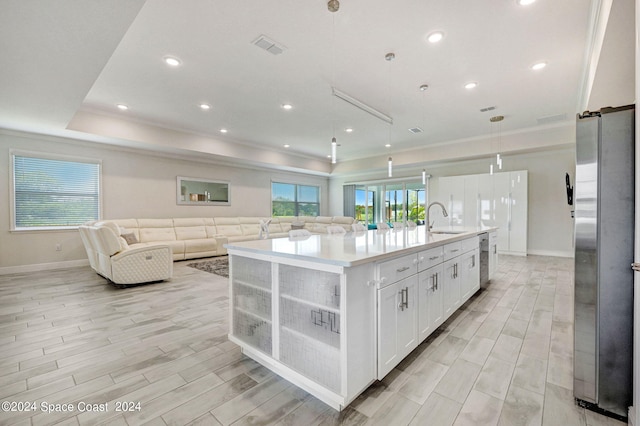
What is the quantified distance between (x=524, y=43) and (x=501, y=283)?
3.09 meters

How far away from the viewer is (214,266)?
5473 millimetres

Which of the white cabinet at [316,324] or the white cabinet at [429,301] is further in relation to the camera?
the white cabinet at [429,301]

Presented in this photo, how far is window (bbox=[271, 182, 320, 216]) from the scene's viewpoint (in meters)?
9.21

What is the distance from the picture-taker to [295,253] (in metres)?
1.65

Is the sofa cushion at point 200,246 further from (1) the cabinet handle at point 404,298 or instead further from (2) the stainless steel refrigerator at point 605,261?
(2) the stainless steel refrigerator at point 605,261

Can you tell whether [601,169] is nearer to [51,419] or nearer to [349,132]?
[51,419]

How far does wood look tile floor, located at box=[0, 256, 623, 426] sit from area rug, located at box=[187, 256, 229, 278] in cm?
159

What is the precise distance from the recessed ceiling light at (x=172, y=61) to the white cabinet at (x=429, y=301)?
11.3ft

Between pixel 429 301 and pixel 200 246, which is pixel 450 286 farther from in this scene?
pixel 200 246

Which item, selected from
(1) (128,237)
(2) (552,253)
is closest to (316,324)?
(1) (128,237)

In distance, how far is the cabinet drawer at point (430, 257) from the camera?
80.6 inches

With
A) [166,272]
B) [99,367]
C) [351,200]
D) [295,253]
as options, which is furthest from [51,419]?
[351,200]

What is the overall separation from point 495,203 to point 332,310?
22.0 feet

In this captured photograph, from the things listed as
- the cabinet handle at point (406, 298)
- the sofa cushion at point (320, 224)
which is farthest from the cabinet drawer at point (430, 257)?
the sofa cushion at point (320, 224)
